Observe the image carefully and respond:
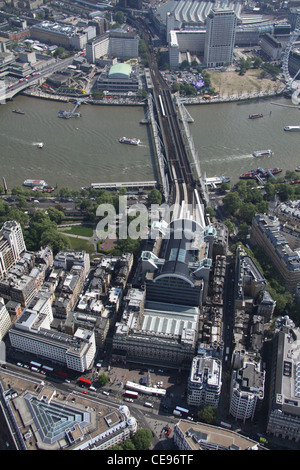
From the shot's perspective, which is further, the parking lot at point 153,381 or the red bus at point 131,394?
the red bus at point 131,394

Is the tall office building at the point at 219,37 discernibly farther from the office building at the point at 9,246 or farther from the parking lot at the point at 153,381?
the parking lot at the point at 153,381

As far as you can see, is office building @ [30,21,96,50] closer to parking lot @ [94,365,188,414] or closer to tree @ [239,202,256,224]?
tree @ [239,202,256,224]

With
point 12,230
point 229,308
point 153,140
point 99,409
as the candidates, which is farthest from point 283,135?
point 99,409

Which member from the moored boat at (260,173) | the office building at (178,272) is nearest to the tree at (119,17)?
the moored boat at (260,173)

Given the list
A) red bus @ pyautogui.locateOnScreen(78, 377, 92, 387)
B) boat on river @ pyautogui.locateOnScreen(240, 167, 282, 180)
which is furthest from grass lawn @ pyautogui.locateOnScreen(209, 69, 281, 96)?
red bus @ pyautogui.locateOnScreen(78, 377, 92, 387)

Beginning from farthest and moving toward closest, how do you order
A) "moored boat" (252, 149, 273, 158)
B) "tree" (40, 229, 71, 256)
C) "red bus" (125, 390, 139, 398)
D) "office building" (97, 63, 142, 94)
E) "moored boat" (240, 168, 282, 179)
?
"office building" (97, 63, 142, 94), "moored boat" (252, 149, 273, 158), "moored boat" (240, 168, 282, 179), "tree" (40, 229, 71, 256), "red bus" (125, 390, 139, 398)

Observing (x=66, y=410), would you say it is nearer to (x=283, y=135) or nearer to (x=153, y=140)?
(x=153, y=140)
